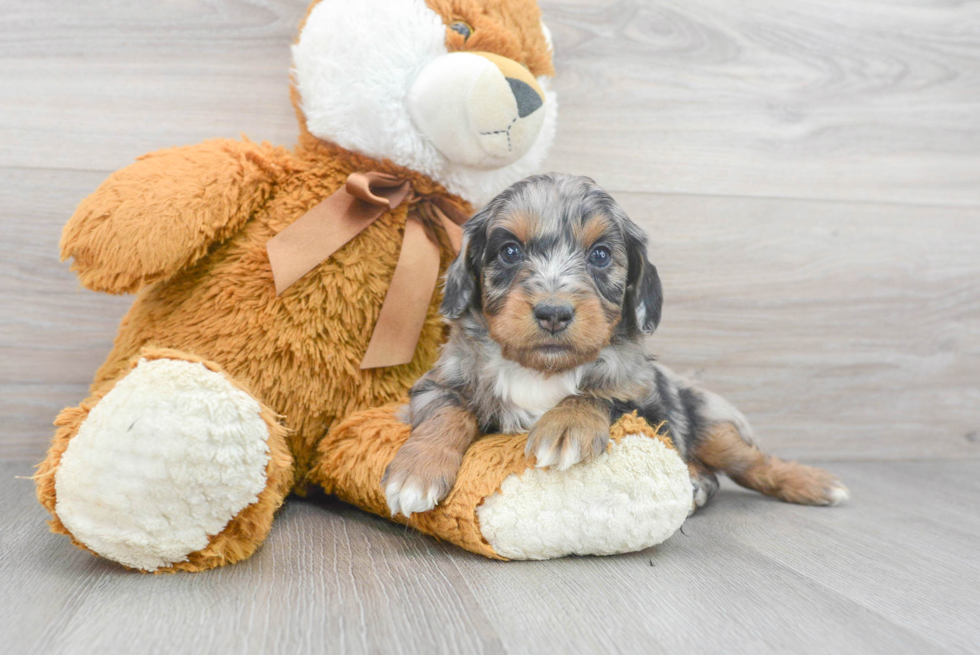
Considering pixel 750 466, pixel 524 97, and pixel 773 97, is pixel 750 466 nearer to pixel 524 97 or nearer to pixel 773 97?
pixel 524 97

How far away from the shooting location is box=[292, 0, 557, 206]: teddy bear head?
5.79ft

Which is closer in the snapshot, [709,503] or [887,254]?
[709,503]

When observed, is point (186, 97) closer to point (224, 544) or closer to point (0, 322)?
point (0, 322)

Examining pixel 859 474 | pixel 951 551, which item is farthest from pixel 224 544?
pixel 859 474

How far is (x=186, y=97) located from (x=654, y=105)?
1600 mm

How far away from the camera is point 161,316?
6.22 ft

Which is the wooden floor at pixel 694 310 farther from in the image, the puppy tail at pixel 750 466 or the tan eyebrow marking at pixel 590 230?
the tan eyebrow marking at pixel 590 230

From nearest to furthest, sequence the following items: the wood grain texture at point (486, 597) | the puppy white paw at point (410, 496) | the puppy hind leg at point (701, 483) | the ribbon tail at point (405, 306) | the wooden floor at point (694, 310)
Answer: the wood grain texture at point (486, 597), the wooden floor at point (694, 310), the puppy white paw at point (410, 496), the ribbon tail at point (405, 306), the puppy hind leg at point (701, 483)

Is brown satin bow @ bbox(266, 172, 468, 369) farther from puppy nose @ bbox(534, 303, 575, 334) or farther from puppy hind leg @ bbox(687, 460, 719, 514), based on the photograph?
puppy hind leg @ bbox(687, 460, 719, 514)

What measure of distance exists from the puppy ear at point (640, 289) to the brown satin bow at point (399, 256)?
0.47 meters

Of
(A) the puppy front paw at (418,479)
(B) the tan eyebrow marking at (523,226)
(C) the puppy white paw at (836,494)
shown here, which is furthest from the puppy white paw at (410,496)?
(C) the puppy white paw at (836,494)

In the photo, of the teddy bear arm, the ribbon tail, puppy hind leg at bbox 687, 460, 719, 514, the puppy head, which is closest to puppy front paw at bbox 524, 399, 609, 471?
the puppy head

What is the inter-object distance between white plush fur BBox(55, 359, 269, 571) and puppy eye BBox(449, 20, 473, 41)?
1.05m

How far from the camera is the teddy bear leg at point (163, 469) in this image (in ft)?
4.38
